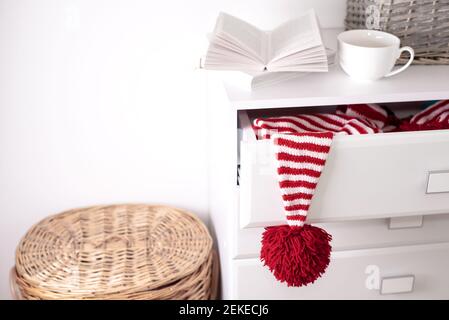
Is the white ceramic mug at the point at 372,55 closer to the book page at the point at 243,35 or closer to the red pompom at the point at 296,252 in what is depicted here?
the book page at the point at 243,35

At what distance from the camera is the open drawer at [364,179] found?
86cm

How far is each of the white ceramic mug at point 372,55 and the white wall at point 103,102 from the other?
269mm

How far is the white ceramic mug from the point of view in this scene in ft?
3.00

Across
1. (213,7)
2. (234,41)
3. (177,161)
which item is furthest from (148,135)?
(234,41)

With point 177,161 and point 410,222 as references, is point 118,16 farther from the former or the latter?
point 410,222

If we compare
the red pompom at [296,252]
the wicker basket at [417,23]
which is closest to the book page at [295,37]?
the wicker basket at [417,23]

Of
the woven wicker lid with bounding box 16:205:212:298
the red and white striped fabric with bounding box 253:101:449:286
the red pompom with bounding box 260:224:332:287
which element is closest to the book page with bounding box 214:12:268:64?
the red and white striped fabric with bounding box 253:101:449:286

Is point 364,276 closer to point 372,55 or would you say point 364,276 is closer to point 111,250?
point 372,55

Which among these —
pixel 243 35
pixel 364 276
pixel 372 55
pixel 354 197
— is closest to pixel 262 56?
pixel 243 35

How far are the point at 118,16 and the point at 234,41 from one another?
0.37 m

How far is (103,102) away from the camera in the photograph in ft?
4.16

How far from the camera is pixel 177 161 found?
135 centimetres

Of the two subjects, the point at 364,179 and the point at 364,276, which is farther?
the point at 364,276

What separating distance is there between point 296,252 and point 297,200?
8 centimetres
